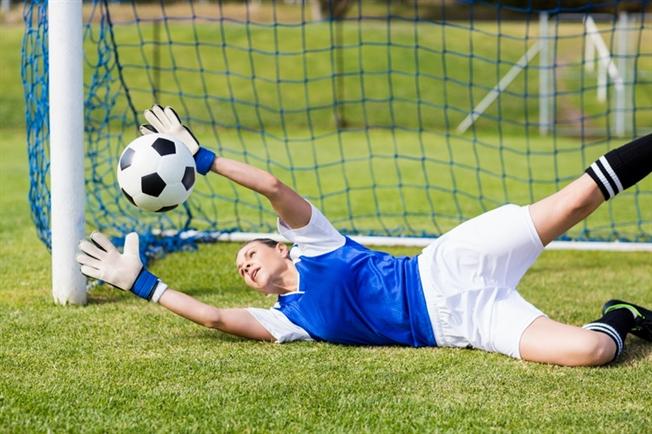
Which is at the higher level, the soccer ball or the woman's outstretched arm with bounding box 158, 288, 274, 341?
the soccer ball

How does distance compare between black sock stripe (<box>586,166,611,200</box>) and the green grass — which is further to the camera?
the green grass

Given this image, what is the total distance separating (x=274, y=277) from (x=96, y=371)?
0.86 meters

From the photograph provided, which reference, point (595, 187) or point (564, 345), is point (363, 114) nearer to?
point (595, 187)

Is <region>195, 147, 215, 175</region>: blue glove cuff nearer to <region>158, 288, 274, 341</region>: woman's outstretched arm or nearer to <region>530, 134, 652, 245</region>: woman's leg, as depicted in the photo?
<region>158, 288, 274, 341</region>: woman's outstretched arm

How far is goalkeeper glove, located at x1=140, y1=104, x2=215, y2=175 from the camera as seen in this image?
4.11 metres

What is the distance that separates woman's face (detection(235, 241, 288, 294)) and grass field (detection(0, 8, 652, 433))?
0.85 ft

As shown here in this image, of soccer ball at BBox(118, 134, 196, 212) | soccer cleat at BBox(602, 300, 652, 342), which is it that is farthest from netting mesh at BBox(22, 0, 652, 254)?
soccer cleat at BBox(602, 300, 652, 342)

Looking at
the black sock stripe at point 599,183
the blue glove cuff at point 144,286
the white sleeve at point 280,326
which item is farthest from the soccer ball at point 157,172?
the black sock stripe at point 599,183

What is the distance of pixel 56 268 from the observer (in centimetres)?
489

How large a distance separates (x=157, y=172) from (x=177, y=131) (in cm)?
21

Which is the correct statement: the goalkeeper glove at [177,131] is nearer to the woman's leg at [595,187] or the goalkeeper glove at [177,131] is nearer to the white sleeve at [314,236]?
the white sleeve at [314,236]

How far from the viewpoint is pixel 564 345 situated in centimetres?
393

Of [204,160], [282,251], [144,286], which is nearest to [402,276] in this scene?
[282,251]

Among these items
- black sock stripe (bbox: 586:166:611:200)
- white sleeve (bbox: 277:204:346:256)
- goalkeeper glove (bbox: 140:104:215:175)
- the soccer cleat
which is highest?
goalkeeper glove (bbox: 140:104:215:175)
